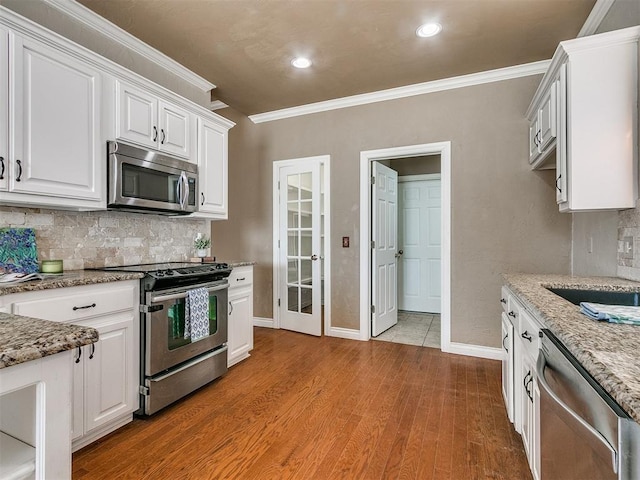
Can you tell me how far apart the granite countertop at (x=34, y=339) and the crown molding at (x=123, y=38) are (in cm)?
233

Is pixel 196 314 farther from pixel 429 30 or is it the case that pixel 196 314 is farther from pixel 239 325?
pixel 429 30

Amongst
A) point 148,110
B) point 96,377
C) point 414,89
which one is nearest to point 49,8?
point 148,110

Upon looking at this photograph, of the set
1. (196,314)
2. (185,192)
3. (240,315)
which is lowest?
(240,315)

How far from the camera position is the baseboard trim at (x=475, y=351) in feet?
10.5

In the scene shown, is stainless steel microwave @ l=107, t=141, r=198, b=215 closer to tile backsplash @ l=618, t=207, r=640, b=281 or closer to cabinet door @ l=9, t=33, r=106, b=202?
cabinet door @ l=9, t=33, r=106, b=202

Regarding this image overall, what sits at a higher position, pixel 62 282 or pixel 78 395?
pixel 62 282

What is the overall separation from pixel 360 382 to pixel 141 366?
1.58 meters

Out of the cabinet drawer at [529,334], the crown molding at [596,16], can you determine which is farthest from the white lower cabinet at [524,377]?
the crown molding at [596,16]

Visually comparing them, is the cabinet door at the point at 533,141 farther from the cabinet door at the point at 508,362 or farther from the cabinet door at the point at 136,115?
the cabinet door at the point at 136,115

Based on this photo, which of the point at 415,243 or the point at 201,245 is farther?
the point at 415,243

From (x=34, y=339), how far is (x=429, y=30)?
9.52ft

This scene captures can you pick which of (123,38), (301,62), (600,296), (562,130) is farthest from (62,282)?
(562,130)

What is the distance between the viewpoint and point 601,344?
0.90 m

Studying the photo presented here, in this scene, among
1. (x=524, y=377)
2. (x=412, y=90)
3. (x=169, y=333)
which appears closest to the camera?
(x=524, y=377)
